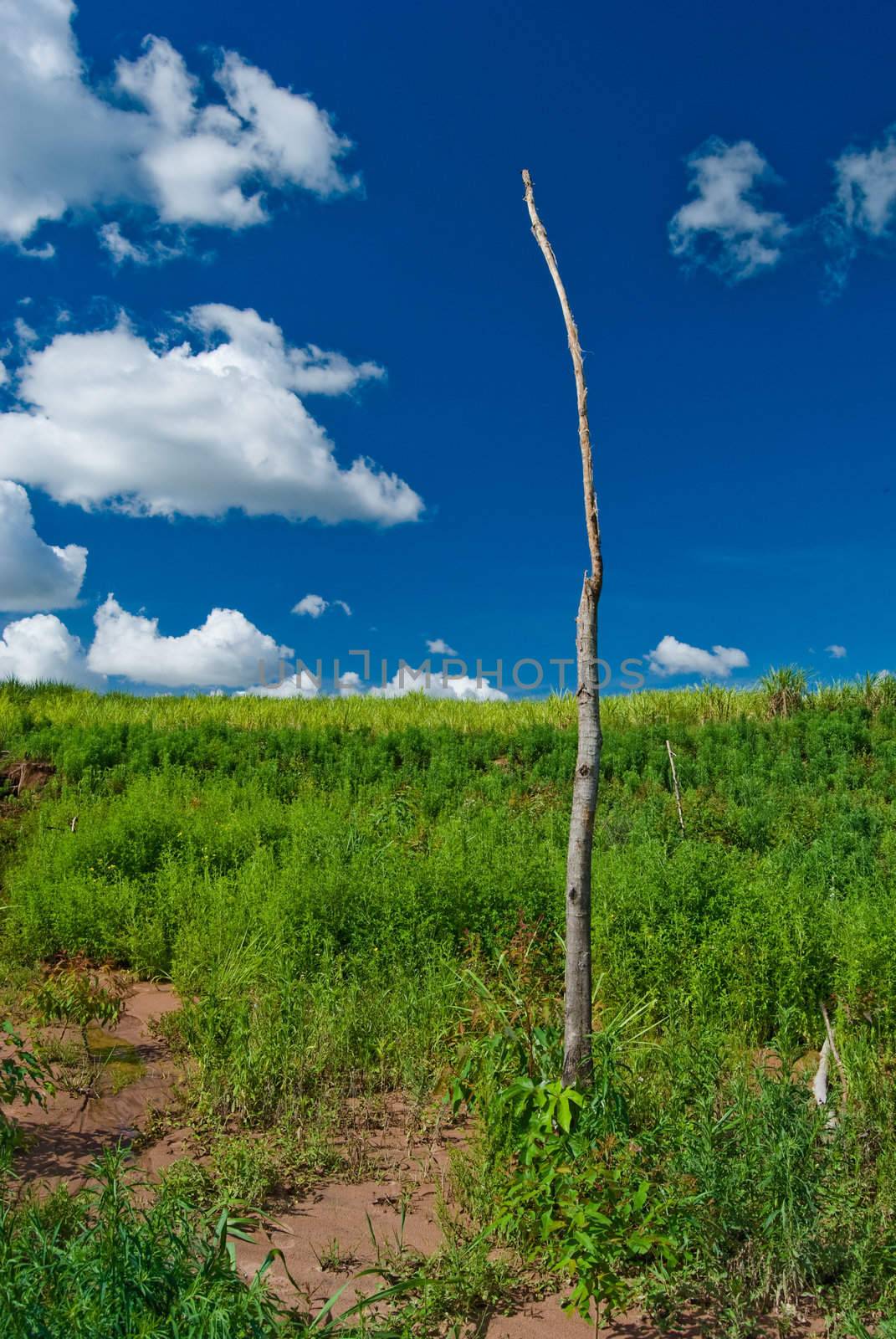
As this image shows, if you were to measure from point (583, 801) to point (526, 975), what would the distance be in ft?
7.91

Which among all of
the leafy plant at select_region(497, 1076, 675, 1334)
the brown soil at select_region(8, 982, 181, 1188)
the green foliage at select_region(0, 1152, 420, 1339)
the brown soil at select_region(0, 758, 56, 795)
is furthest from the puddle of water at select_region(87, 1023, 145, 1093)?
the brown soil at select_region(0, 758, 56, 795)

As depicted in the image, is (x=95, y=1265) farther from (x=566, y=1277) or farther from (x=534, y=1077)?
(x=534, y=1077)

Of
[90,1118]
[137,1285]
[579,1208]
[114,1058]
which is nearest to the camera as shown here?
[137,1285]

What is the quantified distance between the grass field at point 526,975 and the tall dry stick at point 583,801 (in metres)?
0.14

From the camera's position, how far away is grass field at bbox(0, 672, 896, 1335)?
11.3 feet

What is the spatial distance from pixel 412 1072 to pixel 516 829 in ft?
14.3

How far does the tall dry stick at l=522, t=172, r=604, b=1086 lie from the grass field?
0.45ft

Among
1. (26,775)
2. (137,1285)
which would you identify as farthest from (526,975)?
(26,775)

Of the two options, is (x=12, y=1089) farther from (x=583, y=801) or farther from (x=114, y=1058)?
(x=583, y=801)

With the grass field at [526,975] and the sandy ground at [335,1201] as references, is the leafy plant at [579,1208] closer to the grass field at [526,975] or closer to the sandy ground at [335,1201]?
the grass field at [526,975]

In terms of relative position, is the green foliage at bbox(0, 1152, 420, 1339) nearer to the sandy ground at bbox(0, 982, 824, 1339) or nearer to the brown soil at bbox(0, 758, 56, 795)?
the sandy ground at bbox(0, 982, 824, 1339)

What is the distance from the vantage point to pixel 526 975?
607 cm

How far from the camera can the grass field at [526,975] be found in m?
3.45

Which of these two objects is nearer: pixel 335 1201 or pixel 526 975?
pixel 335 1201
